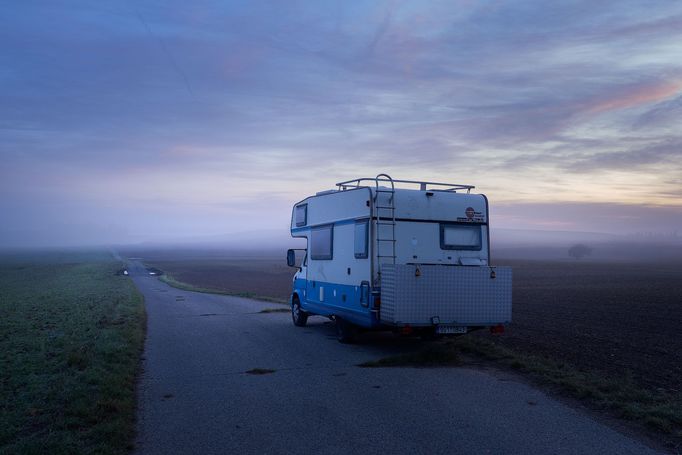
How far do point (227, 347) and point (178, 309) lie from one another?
30.7 ft

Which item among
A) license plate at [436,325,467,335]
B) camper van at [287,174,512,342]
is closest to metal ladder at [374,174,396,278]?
camper van at [287,174,512,342]

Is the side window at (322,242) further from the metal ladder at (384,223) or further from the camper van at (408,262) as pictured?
the metal ladder at (384,223)

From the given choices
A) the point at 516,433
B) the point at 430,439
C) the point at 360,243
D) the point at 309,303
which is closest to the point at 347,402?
the point at 430,439

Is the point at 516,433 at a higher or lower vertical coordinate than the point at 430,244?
lower

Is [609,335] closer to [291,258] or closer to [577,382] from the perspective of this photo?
[577,382]

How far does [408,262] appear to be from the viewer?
479 inches

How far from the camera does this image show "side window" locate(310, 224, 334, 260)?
13982 mm

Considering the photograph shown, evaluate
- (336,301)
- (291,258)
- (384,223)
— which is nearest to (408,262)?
(384,223)

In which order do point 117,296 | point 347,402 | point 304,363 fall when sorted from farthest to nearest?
point 117,296 < point 304,363 < point 347,402

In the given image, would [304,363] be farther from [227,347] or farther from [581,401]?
[581,401]

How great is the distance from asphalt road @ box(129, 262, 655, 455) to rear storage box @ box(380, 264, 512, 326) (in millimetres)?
1108

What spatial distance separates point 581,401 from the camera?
8.17 meters

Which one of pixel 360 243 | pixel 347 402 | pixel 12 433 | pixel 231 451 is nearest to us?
pixel 231 451

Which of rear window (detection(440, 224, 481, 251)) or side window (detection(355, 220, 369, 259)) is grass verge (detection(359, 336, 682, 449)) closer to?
rear window (detection(440, 224, 481, 251))
